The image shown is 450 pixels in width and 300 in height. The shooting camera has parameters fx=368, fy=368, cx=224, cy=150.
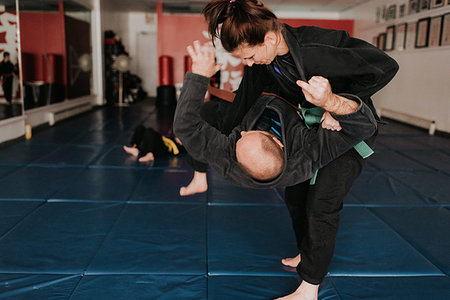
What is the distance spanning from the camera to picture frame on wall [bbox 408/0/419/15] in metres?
6.39

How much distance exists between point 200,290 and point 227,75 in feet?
29.3

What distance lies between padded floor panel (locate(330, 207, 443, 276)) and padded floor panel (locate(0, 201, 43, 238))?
175 cm

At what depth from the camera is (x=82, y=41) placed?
24.4 feet

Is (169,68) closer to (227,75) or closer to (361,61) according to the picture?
(227,75)

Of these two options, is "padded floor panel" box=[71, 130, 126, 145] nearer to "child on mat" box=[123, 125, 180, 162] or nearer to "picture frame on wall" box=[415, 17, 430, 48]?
"child on mat" box=[123, 125, 180, 162]

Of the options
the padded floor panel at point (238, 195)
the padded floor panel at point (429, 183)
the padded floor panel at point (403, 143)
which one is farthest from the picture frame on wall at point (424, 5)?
the padded floor panel at point (238, 195)

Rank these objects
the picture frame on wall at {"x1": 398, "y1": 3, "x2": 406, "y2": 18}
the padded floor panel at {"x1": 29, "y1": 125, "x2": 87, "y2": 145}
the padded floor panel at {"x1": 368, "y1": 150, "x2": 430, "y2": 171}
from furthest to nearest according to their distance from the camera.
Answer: the picture frame on wall at {"x1": 398, "y1": 3, "x2": 406, "y2": 18}, the padded floor panel at {"x1": 29, "y1": 125, "x2": 87, "y2": 145}, the padded floor panel at {"x1": 368, "y1": 150, "x2": 430, "y2": 171}

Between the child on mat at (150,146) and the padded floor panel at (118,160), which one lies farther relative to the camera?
the child on mat at (150,146)

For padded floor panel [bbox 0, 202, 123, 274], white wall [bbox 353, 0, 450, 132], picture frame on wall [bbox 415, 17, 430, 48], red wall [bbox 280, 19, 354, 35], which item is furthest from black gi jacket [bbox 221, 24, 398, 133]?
red wall [bbox 280, 19, 354, 35]

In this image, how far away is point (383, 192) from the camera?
282cm

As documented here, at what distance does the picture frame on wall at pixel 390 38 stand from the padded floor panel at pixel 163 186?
590 centimetres

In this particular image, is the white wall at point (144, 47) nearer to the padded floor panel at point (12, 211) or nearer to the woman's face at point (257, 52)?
the padded floor panel at point (12, 211)

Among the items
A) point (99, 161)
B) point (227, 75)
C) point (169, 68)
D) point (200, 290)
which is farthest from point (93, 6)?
point (200, 290)

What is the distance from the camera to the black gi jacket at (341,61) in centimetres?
117
